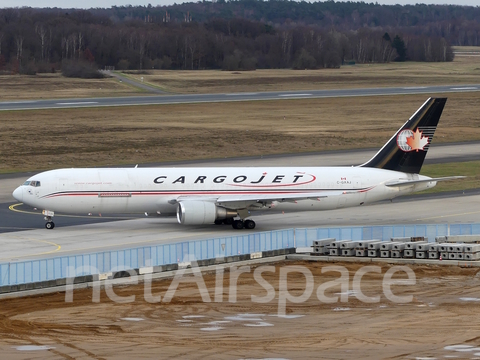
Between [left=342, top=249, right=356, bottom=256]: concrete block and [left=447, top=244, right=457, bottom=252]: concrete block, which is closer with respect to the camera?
[left=447, top=244, right=457, bottom=252]: concrete block

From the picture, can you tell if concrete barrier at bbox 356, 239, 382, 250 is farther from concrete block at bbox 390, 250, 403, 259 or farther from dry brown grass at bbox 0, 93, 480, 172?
dry brown grass at bbox 0, 93, 480, 172

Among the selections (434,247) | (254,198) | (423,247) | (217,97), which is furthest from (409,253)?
(217,97)

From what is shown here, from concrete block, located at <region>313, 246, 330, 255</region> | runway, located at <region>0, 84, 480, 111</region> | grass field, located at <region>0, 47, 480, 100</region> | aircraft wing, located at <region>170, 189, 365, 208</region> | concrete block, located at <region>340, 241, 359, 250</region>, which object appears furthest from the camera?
grass field, located at <region>0, 47, 480, 100</region>

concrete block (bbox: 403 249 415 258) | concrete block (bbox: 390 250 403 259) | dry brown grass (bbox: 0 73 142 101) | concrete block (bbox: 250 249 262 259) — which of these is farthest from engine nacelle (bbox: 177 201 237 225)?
dry brown grass (bbox: 0 73 142 101)

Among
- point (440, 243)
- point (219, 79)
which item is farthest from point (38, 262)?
point (219, 79)

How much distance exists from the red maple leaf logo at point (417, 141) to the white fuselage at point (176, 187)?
4.01 metres

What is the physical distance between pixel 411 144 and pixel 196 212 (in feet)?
57.2

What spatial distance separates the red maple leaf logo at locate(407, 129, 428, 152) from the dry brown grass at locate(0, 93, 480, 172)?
38.6 meters

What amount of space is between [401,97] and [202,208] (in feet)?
326

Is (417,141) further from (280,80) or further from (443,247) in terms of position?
(280,80)

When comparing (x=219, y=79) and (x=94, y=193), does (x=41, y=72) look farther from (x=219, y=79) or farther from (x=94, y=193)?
(x=94, y=193)

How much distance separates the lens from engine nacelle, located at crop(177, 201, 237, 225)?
177 feet

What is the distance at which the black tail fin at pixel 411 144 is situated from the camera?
6009 cm

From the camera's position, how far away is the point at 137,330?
104ft
